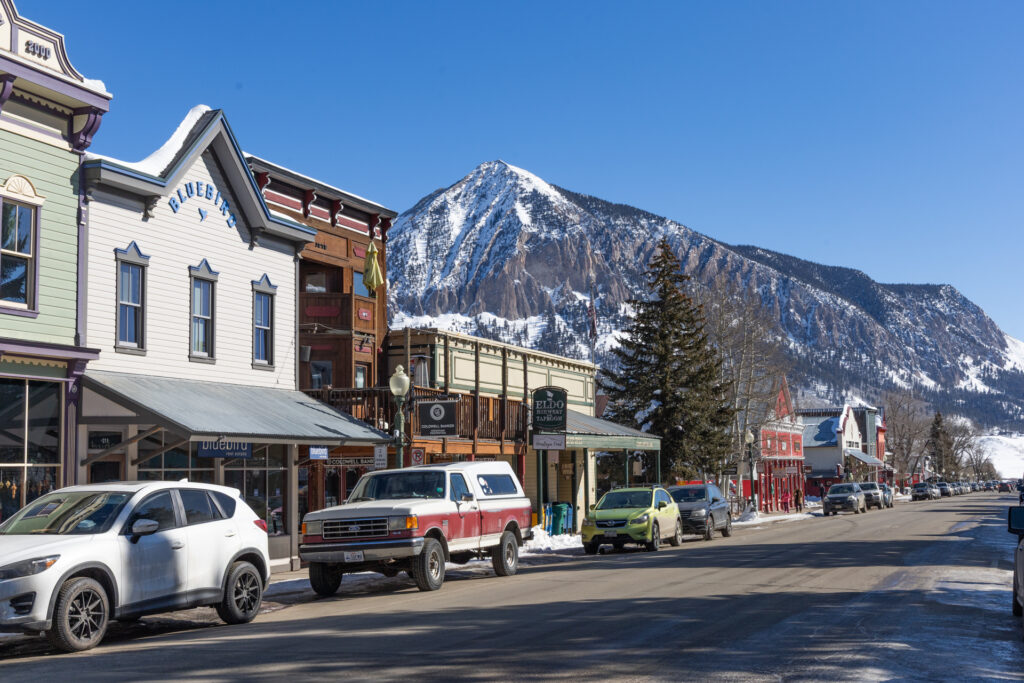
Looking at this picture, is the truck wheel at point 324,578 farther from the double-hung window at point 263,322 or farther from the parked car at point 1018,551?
the parked car at point 1018,551

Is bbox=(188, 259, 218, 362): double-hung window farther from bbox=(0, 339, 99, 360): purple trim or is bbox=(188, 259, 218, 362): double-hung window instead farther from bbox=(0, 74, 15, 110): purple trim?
bbox=(0, 74, 15, 110): purple trim

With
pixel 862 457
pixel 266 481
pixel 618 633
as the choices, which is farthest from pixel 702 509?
pixel 862 457

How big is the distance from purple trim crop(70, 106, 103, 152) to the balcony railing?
29.5ft

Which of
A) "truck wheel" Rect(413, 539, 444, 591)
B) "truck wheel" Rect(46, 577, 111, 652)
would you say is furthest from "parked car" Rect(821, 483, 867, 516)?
"truck wheel" Rect(46, 577, 111, 652)

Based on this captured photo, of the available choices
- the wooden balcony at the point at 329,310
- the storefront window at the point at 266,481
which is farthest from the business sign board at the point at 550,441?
the storefront window at the point at 266,481

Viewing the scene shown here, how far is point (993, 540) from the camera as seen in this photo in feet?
101

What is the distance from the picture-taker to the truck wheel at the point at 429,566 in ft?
56.2

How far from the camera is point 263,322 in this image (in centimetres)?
2545

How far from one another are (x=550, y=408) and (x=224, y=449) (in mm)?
13869

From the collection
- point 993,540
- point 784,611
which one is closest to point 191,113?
point 784,611

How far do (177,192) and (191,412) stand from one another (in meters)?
5.60

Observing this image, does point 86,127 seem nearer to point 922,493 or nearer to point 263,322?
point 263,322

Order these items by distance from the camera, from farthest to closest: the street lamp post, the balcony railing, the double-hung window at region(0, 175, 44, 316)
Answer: the street lamp post → the balcony railing → the double-hung window at region(0, 175, 44, 316)

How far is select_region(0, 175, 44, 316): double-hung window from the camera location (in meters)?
18.2
